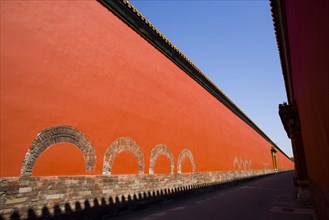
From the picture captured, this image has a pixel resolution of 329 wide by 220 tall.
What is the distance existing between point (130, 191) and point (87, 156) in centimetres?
176

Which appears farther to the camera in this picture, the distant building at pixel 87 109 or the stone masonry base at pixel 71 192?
the distant building at pixel 87 109

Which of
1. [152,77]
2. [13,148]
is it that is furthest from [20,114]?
[152,77]

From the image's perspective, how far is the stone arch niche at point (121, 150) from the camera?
5.90 m

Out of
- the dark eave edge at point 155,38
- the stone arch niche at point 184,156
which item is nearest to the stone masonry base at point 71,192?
the stone arch niche at point 184,156

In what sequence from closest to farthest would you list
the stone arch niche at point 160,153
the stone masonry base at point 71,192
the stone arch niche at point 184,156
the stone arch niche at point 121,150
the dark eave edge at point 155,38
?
the stone masonry base at point 71,192
the stone arch niche at point 121,150
the dark eave edge at point 155,38
the stone arch niche at point 160,153
the stone arch niche at point 184,156

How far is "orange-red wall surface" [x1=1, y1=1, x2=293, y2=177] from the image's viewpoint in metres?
4.27

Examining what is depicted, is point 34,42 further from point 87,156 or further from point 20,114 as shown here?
point 87,156

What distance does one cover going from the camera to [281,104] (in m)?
7.80

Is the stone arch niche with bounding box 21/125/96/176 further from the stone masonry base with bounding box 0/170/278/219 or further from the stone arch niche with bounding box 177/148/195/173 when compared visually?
the stone arch niche with bounding box 177/148/195/173

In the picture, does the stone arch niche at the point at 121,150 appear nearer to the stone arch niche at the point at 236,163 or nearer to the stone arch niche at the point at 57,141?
the stone arch niche at the point at 57,141

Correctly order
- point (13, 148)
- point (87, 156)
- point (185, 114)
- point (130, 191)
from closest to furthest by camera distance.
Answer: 1. point (13, 148)
2. point (87, 156)
3. point (130, 191)
4. point (185, 114)

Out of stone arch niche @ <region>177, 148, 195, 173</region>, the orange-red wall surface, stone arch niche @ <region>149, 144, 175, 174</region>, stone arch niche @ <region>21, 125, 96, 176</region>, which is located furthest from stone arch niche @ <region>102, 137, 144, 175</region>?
stone arch niche @ <region>177, 148, 195, 173</region>

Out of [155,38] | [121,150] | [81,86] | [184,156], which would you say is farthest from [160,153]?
[155,38]

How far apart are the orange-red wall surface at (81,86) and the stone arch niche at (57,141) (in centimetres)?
9
